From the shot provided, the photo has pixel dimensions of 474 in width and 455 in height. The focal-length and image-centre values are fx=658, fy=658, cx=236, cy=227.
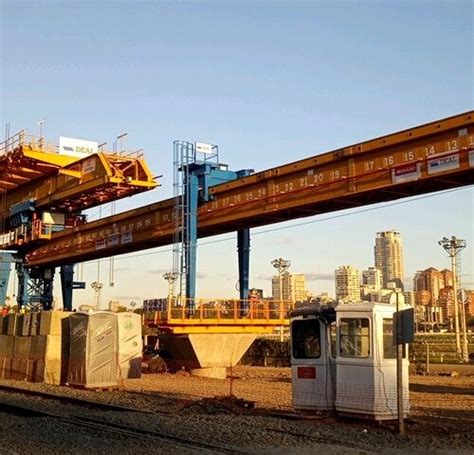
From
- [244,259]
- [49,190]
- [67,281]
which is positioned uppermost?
[49,190]

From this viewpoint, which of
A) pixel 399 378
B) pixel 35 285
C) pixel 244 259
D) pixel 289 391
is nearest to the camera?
pixel 399 378

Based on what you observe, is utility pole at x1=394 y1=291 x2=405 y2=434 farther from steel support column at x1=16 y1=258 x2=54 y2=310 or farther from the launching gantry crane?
steel support column at x1=16 y1=258 x2=54 y2=310

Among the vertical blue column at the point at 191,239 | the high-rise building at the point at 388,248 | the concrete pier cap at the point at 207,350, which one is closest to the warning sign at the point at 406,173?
the vertical blue column at the point at 191,239

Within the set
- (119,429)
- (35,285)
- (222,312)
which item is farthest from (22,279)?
(119,429)

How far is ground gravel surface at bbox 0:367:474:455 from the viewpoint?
1000 cm

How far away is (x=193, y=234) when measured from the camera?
29.2 metres

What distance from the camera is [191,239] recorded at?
2905 cm

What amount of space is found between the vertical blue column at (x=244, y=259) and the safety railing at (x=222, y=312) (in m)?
1.58

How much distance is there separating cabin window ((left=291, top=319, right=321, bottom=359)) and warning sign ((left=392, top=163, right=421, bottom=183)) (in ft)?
30.7

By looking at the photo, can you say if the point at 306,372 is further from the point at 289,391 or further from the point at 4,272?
the point at 4,272

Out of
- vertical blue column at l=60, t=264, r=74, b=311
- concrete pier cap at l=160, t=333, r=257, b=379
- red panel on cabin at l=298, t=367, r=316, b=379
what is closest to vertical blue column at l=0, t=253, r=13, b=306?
vertical blue column at l=60, t=264, r=74, b=311

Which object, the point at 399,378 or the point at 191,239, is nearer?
the point at 399,378

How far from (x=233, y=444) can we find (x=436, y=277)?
11422 cm

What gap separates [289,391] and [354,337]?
32.2 feet
